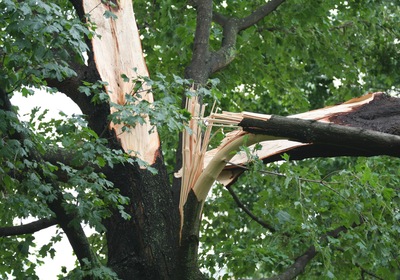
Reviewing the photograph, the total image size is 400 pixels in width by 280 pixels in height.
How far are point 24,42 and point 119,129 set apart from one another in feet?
5.43

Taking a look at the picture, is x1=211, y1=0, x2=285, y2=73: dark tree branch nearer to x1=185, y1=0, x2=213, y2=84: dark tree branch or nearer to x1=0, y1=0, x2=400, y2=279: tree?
x1=0, y1=0, x2=400, y2=279: tree

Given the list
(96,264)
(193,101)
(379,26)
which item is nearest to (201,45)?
(193,101)

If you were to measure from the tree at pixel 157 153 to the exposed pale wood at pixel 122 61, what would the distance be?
A: 11mm

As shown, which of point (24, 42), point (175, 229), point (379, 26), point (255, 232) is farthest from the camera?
point (379, 26)

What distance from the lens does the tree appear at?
5320mm

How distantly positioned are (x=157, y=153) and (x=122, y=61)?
0.81 m

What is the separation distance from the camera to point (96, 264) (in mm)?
5754

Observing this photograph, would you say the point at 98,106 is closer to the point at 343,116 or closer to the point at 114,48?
the point at 114,48

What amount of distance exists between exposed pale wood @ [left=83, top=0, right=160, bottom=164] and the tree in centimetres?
1

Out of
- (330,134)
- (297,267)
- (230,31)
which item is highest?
(230,31)

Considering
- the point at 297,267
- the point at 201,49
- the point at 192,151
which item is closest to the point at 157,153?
the point at 192,151

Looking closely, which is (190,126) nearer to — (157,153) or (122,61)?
(157,153)

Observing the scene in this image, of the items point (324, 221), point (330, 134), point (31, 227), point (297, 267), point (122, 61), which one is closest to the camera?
point (330, 134)

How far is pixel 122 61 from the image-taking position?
22.8 ft
